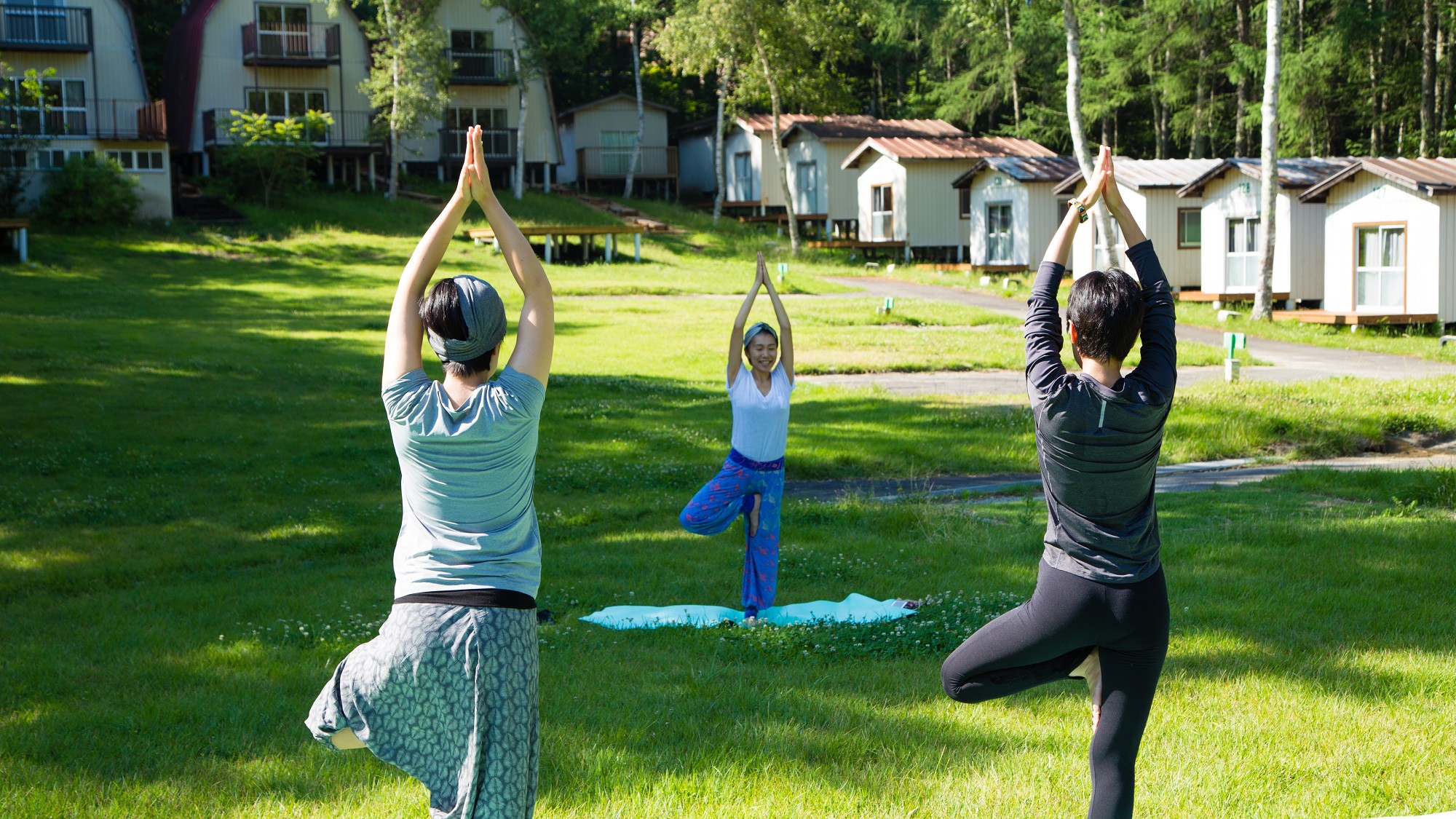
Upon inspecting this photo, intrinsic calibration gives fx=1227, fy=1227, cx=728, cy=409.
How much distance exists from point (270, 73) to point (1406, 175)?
127 feet

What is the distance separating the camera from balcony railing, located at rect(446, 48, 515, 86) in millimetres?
51281

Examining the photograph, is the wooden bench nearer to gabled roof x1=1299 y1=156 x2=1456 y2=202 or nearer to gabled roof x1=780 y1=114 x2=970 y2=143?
gabled roof x1=780 y1=114 x2=970 y2=143

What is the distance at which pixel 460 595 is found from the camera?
3328 millimetres

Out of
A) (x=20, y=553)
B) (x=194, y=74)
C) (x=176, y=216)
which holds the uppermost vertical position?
(x=194, y=74)

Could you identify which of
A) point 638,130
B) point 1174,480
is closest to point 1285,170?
point 1174,480

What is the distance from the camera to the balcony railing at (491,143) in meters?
51.4

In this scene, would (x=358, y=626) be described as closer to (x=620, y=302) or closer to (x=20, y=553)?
(x=20, y=553)

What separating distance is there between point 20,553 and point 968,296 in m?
29.2

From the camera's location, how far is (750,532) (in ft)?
25.5

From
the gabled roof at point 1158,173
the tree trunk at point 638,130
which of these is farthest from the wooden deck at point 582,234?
the gabled roof at point 1158,173

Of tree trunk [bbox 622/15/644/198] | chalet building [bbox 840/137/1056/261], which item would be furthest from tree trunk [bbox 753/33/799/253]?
tree trunk [bbox 622/15/644/198]

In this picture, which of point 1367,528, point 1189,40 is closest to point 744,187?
point 1189,40

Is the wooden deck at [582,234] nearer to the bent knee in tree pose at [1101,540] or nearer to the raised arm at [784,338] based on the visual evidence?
the raised arm at [784,338]

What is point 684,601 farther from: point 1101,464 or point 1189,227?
point 1189,227
